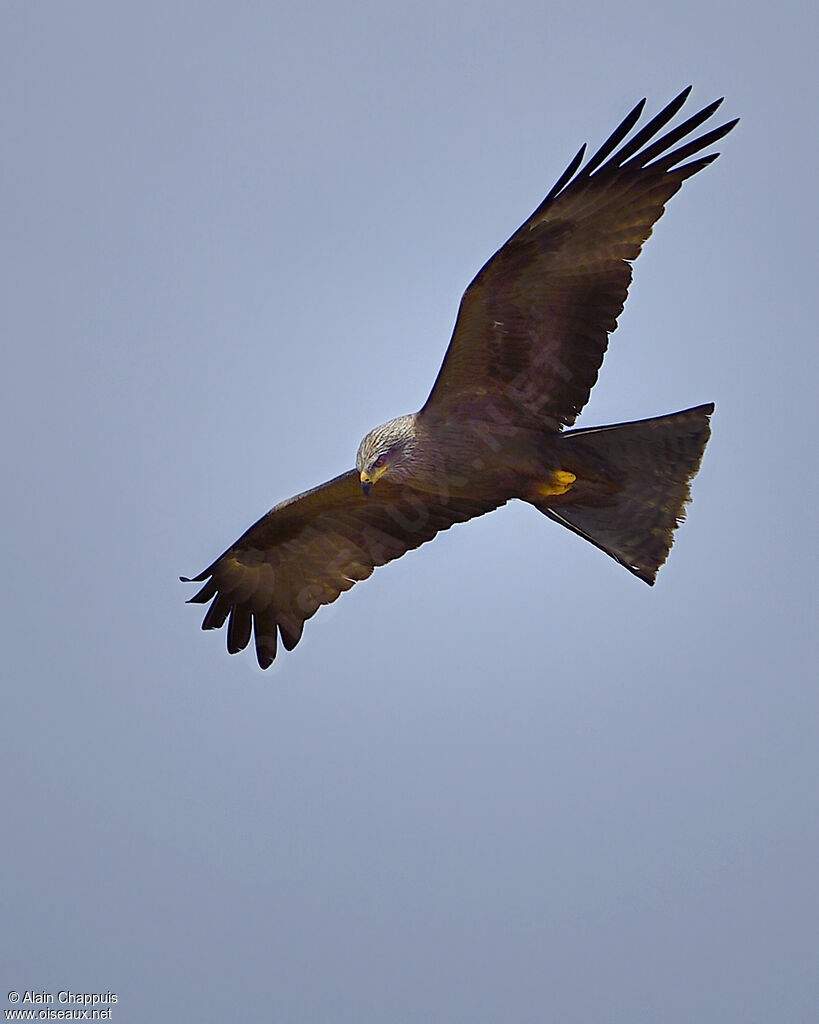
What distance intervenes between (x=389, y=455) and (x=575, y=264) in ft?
5.23

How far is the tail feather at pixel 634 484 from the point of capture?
9.59m

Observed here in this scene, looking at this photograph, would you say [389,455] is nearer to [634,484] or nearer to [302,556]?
[634,484]

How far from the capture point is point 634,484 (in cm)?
972

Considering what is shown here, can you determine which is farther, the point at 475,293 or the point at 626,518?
the point at 626,518

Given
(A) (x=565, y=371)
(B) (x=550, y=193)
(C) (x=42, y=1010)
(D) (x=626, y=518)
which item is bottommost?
(C) (x=42, y=1010)

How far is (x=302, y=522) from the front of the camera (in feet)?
35.9

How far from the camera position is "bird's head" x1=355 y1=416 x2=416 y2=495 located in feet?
31.0

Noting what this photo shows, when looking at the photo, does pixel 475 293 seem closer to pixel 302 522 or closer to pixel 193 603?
pixel 302 522

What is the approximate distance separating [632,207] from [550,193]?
0.52 m

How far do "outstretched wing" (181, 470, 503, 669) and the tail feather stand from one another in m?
1.01

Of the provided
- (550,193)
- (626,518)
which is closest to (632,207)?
(550,193)

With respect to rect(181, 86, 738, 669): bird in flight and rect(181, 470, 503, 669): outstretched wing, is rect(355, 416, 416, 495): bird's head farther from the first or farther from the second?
rect(181, 470, 503, 669): outstretched wing

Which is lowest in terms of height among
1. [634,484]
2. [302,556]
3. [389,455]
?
[634,484]

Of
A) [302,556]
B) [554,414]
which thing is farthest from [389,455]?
[302,556]
